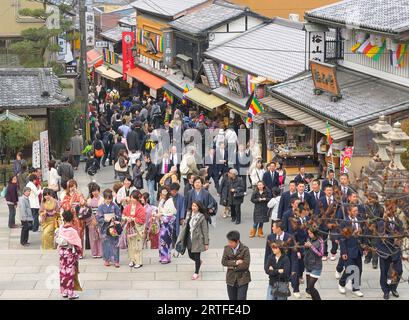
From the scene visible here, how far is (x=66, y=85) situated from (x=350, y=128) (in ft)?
52.3

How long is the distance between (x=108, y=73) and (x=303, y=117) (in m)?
27.6

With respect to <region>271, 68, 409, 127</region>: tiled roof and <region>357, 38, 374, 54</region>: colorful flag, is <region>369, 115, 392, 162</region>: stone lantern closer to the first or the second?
<region>271, 68, 409, 127</region>: tiled roof

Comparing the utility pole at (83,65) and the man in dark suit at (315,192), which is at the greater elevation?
the utility pole at (83,65)

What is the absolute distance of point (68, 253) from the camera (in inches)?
581

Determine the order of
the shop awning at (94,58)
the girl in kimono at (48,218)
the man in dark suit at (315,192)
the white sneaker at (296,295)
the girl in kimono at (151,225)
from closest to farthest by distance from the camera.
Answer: the white sneaker at (296,295)
the man in dark suit at (315,192)
the girl in kimono at (151,225)
the girl in kimono at (48,218)
the shop awning at (94,58)

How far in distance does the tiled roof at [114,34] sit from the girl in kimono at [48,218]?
36.3m

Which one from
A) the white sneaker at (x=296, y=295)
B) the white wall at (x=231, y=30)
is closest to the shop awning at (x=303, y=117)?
the white sneaker at (x=296, y=295)

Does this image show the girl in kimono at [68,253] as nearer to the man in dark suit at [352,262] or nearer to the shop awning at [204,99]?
the man in dark suit at [352,262]

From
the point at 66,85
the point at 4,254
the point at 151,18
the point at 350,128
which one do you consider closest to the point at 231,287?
the point at 4,254

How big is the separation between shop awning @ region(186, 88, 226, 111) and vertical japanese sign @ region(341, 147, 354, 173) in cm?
1156

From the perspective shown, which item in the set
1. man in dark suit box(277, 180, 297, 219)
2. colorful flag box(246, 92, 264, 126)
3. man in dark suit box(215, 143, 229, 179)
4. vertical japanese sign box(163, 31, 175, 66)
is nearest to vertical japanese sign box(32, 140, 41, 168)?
man in dark suit box(215, 143, 229, 179)

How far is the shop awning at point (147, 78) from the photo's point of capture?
43.3 meters

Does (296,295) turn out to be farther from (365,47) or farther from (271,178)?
(365,47)
